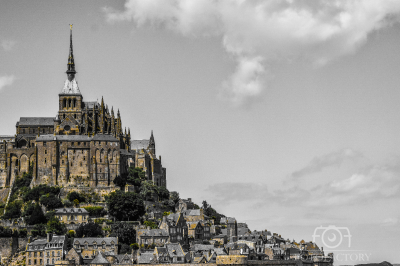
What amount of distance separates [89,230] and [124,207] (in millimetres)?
9021

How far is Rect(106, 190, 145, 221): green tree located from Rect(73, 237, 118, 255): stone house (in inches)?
509

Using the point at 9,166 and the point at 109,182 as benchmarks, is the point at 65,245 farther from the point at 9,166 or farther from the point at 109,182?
the point at 9,166

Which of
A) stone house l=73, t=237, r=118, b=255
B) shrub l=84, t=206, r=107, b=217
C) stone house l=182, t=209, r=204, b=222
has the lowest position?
stone house l=73, t=237, r=118, b=255

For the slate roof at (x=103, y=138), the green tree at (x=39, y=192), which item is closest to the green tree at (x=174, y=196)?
the slate roof at (x=103, y=138)

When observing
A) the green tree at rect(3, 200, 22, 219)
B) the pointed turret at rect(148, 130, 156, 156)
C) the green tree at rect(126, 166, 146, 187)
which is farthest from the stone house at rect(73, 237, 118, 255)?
the pointed turret at rect(148, 130, 156, 156)

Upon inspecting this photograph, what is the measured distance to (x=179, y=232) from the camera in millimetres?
105188

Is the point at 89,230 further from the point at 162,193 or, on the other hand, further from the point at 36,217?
the point at 162,193

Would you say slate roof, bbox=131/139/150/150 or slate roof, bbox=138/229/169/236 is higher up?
slate roof, bbox=131/139/150/150

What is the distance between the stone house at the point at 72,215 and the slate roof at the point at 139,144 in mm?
29325

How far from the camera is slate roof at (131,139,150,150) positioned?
451 ft

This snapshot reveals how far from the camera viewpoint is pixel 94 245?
9725 centimetres

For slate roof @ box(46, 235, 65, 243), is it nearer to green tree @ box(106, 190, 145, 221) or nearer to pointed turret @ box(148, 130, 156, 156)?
green tree @ box(106, 190, 145, 221)

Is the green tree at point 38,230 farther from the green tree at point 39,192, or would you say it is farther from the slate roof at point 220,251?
the slate roof at point 220,251

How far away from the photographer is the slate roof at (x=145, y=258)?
296ft
